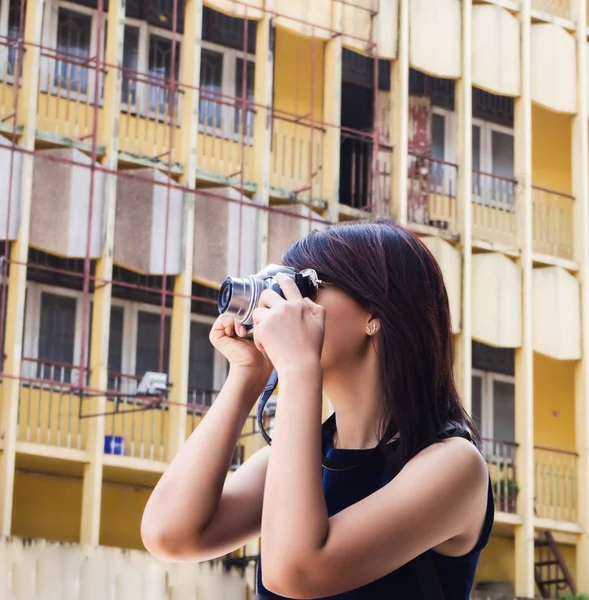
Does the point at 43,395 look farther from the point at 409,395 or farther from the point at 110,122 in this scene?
the point at 409,395

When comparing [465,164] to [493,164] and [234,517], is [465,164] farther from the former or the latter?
[234,517]

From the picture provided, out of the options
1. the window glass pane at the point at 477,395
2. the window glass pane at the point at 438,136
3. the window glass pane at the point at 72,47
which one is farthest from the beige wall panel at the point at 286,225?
the window glass pane at the point at 477,395

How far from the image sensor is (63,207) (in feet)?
55.8

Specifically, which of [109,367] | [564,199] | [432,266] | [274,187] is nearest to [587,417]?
[564,199]

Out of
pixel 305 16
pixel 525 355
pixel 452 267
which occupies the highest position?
pixel 305 16

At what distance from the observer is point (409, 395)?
280cm

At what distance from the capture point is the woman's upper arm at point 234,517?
293cm

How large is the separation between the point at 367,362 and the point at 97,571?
13.5 m

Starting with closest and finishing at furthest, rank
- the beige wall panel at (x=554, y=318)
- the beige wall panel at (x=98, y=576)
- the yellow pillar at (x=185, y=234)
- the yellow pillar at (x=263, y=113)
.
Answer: the beige wall panel at (x=98, y=576) < the yellow pillar at (x=185, y=234) < the yellow pillar at (x=263, y=113) < the beige wall panel at (x=554, y=318)

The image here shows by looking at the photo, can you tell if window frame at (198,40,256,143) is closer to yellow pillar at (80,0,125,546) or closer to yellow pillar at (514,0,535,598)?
yellow pillar at (80,0,125,546)

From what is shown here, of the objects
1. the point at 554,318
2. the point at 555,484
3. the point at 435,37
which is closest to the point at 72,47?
the point at 435,37

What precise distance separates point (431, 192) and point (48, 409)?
22.0 ft

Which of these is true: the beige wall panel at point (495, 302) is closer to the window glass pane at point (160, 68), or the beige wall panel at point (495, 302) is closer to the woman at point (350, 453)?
the window glass pane at point (160, 68)

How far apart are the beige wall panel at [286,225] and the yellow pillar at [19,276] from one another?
11.1ft
